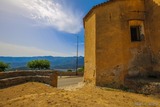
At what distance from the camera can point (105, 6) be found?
1291 cm

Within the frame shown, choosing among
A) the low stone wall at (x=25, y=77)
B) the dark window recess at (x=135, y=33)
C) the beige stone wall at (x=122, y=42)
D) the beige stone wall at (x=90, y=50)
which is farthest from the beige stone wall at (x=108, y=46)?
the low stone wall at (x=25, y=77)

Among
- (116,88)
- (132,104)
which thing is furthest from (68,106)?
(116,88)

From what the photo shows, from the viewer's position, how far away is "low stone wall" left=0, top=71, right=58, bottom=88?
11.4 metres

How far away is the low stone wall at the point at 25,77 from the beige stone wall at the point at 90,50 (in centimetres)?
295

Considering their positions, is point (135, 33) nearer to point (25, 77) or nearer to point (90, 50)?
point (90, 50)

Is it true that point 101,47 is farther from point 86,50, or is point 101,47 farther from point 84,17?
point 84,17

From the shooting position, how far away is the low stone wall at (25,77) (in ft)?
37.4

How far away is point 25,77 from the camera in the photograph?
12.6 meters

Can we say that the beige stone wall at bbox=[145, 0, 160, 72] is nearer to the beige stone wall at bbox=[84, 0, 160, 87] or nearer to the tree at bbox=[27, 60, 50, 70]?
the beige stone wall at bbox=[84, 0, 160, 87]

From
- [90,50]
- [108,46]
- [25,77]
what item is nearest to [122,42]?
[108,46]

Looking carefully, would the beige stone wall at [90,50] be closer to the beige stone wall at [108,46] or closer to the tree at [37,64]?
the beige stone wall at [108,46]

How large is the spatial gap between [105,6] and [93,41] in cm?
305

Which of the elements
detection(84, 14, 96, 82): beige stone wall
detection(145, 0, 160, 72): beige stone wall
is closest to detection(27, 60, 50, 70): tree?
detection(84, 14, 96, 82): beige stone wall

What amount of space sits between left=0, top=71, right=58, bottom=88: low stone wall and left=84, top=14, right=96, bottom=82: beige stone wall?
2951 mm
